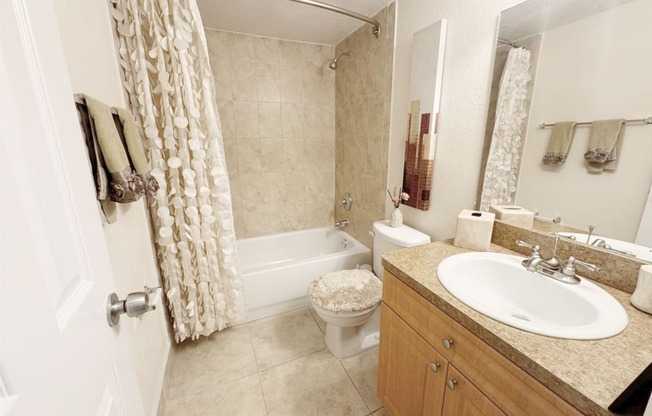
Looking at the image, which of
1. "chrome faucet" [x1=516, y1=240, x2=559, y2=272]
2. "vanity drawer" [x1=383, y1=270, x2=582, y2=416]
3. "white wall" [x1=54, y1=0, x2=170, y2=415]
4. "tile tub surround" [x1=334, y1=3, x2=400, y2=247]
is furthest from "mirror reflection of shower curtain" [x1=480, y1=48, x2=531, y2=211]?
"white wall" [x1=54, y1=0, x2=170, y2=415]

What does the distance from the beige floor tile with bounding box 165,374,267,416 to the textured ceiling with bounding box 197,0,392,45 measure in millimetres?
2320

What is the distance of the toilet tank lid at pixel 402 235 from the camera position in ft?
4.98

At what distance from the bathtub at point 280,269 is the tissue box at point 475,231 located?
3.64 feet

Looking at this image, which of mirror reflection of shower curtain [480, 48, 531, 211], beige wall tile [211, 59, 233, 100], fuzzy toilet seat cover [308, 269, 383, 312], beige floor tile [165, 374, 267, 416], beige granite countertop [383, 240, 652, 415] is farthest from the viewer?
beige wall tile [211, 59, 233, 100]

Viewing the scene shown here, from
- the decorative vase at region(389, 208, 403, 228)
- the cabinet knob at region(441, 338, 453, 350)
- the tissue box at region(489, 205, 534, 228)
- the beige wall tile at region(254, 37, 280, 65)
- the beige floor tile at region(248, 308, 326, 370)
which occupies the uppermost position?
the beige wall tile at region(254, 37, 280, 65)

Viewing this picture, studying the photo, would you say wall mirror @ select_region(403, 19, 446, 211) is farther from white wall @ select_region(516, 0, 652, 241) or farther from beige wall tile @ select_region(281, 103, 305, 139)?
beige wall tile @ select_region(281, 103, 305, 139)

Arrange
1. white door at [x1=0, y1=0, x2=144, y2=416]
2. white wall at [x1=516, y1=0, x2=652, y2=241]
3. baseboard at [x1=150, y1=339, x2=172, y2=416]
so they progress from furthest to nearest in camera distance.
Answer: baseboard at [x1=150, y1=339, x2=172, y2=416], white wall at [x1=516, y1=0, x2=652, y2=241], white door at [x1=0, y1=0, x2=144, y2=416]

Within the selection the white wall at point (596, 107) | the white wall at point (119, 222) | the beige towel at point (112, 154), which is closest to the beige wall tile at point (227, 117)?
the white wall at point (119, 222)

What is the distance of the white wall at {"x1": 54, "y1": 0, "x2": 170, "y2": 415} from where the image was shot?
812mm

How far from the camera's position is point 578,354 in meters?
0.60

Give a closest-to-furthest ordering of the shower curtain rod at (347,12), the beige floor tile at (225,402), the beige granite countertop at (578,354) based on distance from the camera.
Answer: the beige granite countertop at (578,354)
the beige floor tile at (225,402)
the shower curtain rod at (347,12)

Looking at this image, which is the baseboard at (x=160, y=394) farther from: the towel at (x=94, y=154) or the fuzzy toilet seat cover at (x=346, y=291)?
the towel at (x=94, y=154)

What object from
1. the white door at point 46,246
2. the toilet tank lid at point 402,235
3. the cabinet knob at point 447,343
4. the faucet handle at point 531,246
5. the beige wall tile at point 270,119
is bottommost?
the cabinet knob at point 447,343

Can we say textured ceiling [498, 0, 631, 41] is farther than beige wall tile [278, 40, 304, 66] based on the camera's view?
No
